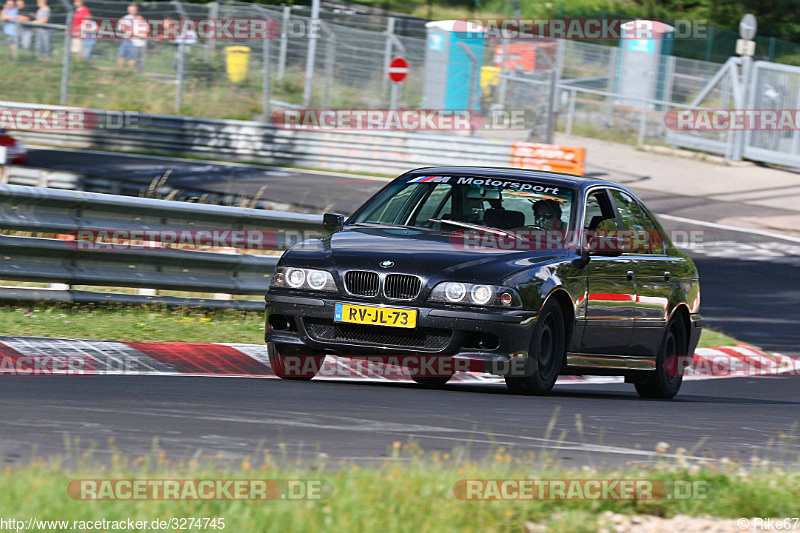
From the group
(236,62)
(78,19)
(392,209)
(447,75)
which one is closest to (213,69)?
(236,62)

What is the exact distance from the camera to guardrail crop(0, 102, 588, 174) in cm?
2497

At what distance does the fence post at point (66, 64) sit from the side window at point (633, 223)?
19437 millimetres

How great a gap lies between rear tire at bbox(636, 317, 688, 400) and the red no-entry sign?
58.7 feet

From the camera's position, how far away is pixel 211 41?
27.8m

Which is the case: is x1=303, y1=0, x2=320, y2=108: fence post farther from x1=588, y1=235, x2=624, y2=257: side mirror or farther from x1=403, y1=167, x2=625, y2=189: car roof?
x1=588, y1=235, x2=624, y2=257: side mirror

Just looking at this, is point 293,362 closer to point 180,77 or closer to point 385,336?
point 385,336

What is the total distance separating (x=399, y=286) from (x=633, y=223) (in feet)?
8.15

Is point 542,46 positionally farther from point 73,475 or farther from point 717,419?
point 73,475

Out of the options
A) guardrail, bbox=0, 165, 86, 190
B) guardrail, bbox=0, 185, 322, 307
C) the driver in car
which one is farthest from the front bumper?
guardrail, bbox=0, 165, 86, 190

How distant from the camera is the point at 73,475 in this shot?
397 centimetres

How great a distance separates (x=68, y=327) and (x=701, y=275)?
1020cm

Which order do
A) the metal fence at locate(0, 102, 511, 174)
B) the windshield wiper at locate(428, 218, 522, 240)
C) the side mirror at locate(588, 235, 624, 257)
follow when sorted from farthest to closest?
the metal fence at locate(0, 102, 511, 174), the side mirror at locate(588, 235, 624, 257), the windshield wiper at locate(428, 218, 522, 240)

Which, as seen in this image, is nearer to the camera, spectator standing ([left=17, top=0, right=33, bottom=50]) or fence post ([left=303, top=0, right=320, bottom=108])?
spectator standing ([left=17, top=0, right=33, bottom=50])

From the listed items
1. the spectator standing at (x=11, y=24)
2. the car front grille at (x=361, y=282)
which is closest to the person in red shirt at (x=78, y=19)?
the spectator standing at (x=11, y=24)
